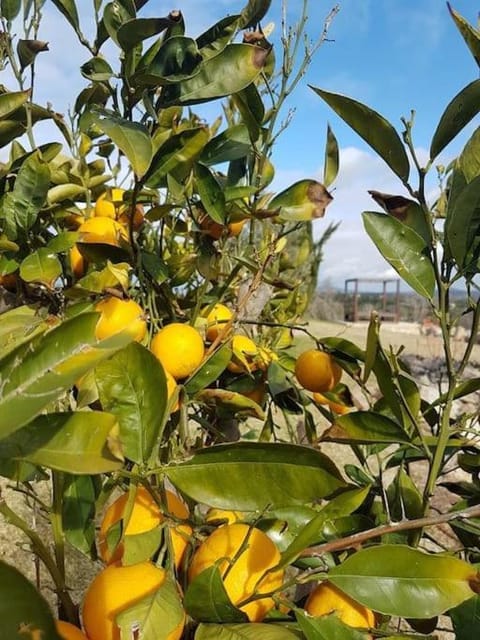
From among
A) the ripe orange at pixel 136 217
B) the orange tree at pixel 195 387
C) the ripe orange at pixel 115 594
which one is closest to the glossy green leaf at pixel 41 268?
the orange tree at pixel 195 387

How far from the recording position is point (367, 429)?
531mm

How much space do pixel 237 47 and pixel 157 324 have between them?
1.02 feet

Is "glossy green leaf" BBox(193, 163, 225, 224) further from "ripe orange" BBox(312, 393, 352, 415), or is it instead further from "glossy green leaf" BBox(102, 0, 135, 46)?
"ripe orange" BBox(312, 393, 352, 415)

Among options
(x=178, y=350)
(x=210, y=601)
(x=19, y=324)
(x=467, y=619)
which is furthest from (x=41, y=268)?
(x=467, y=619)

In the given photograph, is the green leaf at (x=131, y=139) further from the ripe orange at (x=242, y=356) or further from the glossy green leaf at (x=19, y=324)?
the ripe orange at (x=242, y=356)

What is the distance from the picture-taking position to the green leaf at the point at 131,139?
1.53 ft

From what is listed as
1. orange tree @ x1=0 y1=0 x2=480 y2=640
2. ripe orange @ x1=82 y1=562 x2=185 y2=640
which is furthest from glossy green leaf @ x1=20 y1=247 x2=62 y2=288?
ripe orange @ x1=82 y1=562 x2=185 y2=640

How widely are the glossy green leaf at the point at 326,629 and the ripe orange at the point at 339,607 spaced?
1.4 inches

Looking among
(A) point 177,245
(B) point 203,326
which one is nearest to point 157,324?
(B) point 203,326

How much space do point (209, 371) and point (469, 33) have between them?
0.38 m

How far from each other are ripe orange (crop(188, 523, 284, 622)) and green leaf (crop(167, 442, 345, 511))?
38 mm

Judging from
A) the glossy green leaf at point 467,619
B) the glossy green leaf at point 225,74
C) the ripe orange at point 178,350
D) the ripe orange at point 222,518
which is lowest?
the glossy green leaf at point 467,619

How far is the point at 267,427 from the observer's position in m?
0.71

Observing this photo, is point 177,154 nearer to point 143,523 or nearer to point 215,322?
point 215,322
